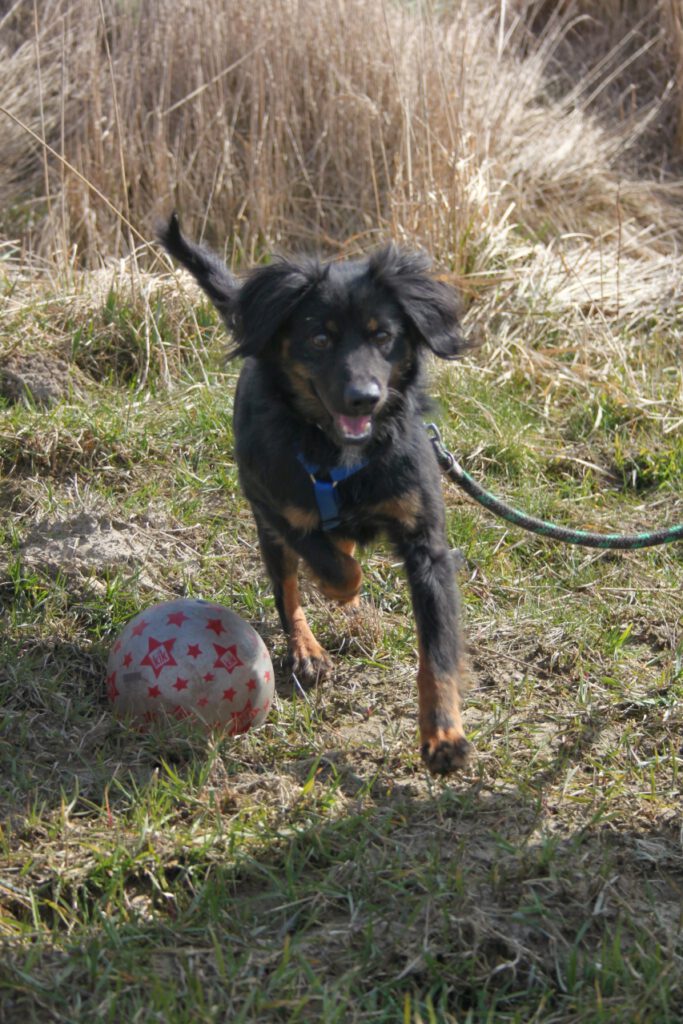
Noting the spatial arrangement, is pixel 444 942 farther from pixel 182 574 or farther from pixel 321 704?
pixel 182 574

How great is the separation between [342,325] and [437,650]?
38.2 inches

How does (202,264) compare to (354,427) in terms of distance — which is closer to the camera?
(354,427)

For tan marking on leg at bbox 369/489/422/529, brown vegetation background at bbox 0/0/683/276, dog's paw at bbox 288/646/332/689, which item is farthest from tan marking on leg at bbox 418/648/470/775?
brown vegetation background at bbox 0/0/683/276

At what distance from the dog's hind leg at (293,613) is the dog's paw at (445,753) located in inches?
29.9

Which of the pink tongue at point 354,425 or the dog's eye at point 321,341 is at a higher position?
the dog's eye at point 321,341

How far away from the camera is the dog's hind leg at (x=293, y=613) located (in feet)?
12.1

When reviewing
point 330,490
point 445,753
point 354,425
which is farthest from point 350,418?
point 445,753

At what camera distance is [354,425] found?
3209 mm

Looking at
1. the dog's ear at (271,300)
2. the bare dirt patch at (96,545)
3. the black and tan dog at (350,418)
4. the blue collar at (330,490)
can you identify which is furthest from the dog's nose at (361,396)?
the bare dirt patch at (96,545)

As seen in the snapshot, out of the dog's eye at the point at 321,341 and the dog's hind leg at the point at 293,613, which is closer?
the dog's eye at the point at 321,341

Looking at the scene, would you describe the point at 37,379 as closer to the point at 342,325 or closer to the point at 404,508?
the point at 342,325

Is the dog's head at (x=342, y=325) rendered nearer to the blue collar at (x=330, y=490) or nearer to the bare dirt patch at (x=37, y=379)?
the blue collar at (x=330, y=490)

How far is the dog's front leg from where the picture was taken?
296 centimetres

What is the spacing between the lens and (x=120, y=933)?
2443 millimetres
